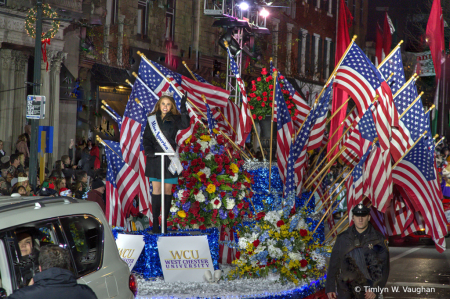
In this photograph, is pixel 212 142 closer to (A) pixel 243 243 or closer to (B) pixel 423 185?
(A) pixel 243 243

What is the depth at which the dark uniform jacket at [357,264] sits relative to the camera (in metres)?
5.74

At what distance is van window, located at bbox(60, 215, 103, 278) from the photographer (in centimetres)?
455

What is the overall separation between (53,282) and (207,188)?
184 inches

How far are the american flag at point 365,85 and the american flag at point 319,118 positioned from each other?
1.13ft

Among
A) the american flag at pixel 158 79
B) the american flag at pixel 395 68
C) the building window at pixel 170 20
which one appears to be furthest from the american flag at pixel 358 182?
the building window at pixel 170 20

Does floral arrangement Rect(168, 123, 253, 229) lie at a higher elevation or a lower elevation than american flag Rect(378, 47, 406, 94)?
lower

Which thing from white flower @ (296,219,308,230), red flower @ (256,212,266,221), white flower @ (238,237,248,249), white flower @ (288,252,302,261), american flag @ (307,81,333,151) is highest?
american flag @ (307,81,333,151)

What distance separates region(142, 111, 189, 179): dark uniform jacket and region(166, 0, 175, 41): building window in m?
21.0

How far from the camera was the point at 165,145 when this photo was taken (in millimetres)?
8008

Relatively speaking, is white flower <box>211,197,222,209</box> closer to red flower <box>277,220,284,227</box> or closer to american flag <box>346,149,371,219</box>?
red flower <box>277,220,284,227</box>

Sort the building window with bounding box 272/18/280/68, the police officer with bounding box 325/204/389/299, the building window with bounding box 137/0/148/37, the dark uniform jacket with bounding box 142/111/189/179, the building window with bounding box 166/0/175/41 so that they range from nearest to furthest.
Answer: the police officer with bounding box 325/204/389/299
the dark uniform jacket with bounding box 142/111/189/179
the building window with bounding box 137/0/148/37
the building window with bounding box 166/0/175/41
the building window with bounding box 272/18/280/68

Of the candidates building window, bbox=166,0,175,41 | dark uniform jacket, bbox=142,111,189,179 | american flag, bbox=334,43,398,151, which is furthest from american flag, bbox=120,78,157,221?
building window, bbox=166,0,175,41

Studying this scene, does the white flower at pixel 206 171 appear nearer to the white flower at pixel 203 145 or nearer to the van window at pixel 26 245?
the white flower at pixel 203 145

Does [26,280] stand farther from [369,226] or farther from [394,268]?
[394,268]
